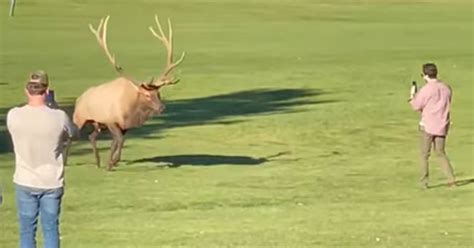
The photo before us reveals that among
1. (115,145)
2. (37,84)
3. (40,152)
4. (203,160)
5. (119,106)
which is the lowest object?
(203,160)

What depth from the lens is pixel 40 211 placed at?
38.7 feet

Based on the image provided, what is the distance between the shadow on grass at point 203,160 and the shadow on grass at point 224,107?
2972 millimetres

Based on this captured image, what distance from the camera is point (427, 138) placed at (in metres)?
20.8

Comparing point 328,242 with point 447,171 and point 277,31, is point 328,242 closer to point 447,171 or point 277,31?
point 447,171

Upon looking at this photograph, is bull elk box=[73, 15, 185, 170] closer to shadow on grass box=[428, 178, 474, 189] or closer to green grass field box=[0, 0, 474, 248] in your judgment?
green grass field box=[0, 0, 474, 248]

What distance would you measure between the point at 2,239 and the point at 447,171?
335 inches

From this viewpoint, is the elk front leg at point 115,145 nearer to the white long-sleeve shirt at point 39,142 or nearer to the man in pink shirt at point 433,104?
the man in pink shirt at point 433,104

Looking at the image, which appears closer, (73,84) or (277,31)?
(73,84)

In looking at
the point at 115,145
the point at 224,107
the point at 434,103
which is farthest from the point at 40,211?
the point at 224,107

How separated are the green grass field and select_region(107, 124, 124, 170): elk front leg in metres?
0.19

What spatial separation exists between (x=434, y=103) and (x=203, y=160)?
584 cm

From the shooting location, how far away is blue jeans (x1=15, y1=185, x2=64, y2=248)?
38.1 feet

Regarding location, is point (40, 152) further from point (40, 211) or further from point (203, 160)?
point (203, 160)

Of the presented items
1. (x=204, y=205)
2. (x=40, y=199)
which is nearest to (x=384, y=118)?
(x=204, y=205)
